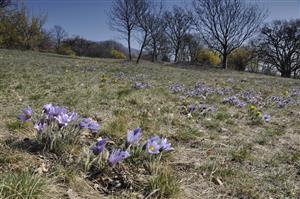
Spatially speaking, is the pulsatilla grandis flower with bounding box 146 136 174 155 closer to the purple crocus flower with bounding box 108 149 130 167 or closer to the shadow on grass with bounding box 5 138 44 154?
the purple crocus flower with bounding box 108 149 130 167

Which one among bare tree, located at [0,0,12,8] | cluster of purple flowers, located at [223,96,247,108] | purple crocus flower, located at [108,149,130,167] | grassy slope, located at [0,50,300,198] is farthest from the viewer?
bare tree, located at [0,0,12,8]

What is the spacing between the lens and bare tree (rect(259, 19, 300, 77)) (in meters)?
39.2

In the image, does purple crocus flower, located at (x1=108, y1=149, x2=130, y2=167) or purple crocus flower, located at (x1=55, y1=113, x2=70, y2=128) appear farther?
purple crocus flower, located at (x1=55, y1=113, x2=70, y2=128)

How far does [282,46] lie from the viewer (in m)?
41.1

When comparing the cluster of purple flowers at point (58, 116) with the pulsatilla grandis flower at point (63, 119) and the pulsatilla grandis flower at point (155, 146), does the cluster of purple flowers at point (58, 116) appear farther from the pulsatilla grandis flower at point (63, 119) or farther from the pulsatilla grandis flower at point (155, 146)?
the pulsatilla grandis flower at point (155, 146)

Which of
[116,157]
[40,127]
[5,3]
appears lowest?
[116,157]

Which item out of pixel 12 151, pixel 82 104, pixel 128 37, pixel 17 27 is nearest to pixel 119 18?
pixel 128 37

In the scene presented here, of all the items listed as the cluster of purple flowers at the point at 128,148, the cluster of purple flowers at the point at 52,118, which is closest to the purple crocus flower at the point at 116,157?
the cluster of purple flowers at the point at 128,148

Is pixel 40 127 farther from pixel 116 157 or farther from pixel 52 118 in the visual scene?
pixel 116 157

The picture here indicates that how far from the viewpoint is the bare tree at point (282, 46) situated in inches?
1541

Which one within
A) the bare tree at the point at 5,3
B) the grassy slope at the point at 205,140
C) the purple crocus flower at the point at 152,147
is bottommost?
the grassy slope at the point at 205,140

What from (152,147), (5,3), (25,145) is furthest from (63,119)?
(5,3)

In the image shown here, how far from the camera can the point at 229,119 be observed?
3898 millimetres

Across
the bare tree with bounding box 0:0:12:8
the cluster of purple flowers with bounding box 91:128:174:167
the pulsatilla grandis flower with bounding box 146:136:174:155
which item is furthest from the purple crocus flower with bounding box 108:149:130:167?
the bare tree with bounding box 0:0:12:8
